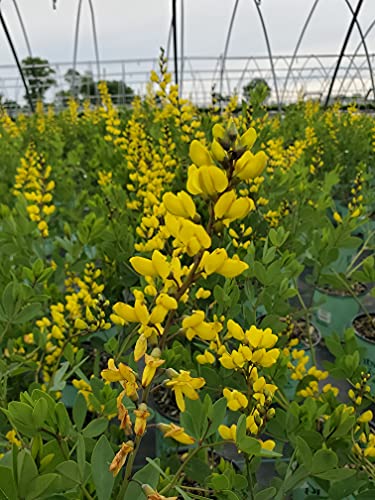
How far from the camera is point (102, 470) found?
0.67 meters

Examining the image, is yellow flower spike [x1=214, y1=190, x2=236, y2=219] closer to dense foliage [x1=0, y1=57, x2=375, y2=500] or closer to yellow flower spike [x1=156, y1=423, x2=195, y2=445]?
dense foliage [x1=0, y1=57, x2=375, y2=500]

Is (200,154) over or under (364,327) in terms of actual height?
over

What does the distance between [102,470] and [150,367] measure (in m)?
0.19

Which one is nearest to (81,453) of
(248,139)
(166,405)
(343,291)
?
(248,139)

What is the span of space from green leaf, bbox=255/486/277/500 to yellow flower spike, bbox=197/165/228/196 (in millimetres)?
544

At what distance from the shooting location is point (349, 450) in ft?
3.60

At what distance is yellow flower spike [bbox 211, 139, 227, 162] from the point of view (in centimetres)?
59

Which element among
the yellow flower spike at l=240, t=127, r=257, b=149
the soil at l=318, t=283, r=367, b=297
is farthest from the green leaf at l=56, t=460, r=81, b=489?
the soil at l=318, t=283, r=367, b=297

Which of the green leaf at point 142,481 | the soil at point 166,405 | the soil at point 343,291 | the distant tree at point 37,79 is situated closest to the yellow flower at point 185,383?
the green leaf at point 142,481

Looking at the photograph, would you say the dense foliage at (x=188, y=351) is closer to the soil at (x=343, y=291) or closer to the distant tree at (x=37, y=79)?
the soil at (x=343, y=291)

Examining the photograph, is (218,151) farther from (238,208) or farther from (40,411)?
(40,411)

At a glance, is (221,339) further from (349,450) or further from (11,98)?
(11,98)

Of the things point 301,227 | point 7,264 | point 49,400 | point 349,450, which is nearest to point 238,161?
point 49,400

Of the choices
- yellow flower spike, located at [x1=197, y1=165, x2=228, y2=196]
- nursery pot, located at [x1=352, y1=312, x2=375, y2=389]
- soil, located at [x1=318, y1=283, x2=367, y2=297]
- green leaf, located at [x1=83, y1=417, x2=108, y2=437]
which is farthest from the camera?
soil, located at [x1=318, y1=283, x2=367, y2=297]
